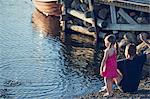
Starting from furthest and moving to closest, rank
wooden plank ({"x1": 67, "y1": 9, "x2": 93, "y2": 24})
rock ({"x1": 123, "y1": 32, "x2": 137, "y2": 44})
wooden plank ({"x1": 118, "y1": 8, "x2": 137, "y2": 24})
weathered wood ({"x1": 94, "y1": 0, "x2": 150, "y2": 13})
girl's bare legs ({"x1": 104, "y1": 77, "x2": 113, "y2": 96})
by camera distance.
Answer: wooden plank ({"x1": 67, "y1": 9, "x2": 93, "y2": 24}) < wooden plank ({"x1": 118, "y1": 8, "x2": 137, "y2": 24}) < rock ({"x1": 123, "y1": 32, "x2": 137, "y2": 44}) < weathered wood ({"x1": 94, "y1": 0, "x2": 150, "y2": 13}) < girl's bare legs ({"x1": 104, "y1": 77, "x2": 113, "y2": 96})

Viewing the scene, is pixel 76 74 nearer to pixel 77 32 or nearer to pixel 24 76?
pixel 24 76

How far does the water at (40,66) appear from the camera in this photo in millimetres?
14148

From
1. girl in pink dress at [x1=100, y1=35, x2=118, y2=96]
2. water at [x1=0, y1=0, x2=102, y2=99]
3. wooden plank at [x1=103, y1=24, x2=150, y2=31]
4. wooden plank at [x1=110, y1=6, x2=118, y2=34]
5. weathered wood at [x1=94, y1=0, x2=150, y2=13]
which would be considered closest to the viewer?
girl in pink dress at [x1=100, y1=35, x2=118, y2=96]

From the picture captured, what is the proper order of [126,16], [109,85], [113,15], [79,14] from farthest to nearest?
1. [79,14]
2. [113,15]
3. [126,16]
4. [109,85]

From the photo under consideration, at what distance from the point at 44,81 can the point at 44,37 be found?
797cm

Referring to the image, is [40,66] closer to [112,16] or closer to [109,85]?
[112,16]

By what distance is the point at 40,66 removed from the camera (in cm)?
1750

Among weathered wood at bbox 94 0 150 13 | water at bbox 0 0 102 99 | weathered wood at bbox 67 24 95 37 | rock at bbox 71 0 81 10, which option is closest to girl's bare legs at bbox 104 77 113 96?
water at bbox 0 0 102 99

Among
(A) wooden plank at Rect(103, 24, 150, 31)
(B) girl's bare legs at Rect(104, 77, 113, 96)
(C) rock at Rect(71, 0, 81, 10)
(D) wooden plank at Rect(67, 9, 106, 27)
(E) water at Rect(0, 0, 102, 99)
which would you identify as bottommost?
(E) water at Rect(0, 0, 102, 99)

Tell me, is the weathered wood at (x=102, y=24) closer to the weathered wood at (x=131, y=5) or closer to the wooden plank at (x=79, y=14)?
the wooden plank at (x=79, y=14)

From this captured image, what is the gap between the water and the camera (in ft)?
46.4

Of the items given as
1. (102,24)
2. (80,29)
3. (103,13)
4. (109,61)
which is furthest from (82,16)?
(109,61)

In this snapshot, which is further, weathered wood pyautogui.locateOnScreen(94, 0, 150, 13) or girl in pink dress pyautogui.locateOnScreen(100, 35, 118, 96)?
weathered wood pyautogui.locateOnScreen(94, 0, 150, 13)

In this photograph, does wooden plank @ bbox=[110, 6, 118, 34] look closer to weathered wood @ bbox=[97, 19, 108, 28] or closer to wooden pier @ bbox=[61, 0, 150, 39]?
wooden pier @ bbox=[61, 0, 150, 39]
